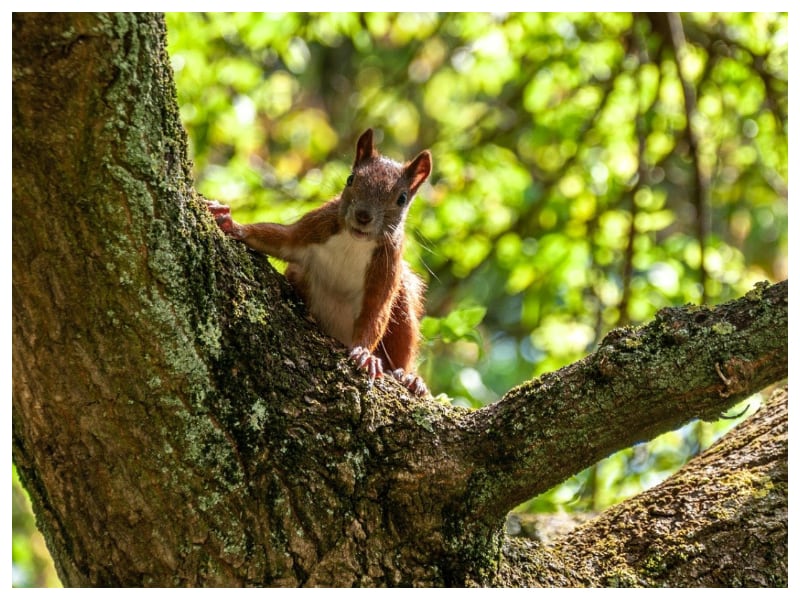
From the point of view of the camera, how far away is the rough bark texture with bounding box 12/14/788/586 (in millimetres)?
2459

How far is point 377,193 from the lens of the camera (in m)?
4.38

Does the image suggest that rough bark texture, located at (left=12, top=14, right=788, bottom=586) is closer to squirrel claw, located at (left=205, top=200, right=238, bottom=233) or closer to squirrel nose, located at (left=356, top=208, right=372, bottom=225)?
squirrel claw, located at (left=205, top=200, right=238, bottom=233)

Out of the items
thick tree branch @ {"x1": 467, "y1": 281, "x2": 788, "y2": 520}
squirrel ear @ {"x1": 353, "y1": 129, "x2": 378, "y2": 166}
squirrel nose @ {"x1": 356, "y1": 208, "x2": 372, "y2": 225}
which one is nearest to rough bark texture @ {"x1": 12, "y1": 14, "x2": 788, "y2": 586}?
thick tree branch @ {"x1": 467, "y1": 281, "x2": 788, "y2": 520}

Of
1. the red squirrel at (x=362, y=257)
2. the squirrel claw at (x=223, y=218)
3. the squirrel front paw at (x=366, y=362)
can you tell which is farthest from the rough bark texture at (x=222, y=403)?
the red squirrel at (x=362, y=257)

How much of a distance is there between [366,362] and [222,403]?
0.81 meters

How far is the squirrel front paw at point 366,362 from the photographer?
3232mm

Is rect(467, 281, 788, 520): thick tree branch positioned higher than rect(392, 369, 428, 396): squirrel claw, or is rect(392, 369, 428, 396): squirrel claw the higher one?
rect(392, 369, 428, 396): squirrel claw

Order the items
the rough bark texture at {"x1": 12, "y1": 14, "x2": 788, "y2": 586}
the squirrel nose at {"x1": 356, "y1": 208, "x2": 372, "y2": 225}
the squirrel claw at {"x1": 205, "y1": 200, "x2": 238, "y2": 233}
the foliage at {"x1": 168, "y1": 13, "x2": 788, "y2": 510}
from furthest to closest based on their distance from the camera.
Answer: the foliage at {"x1": 168, "y1": 13, "x2": 788, "y2": 510}
the squirrel nose at {"x1": 356, "y1": 208, "x2": 372, "y2": 225}
the squirrel claw at {"x1": 205, "y1": 200, "x2": 238, "y2": 233}
the rough bark texture at {"x1": 12, "y1": 14, "x2": 788, "y2": 586}

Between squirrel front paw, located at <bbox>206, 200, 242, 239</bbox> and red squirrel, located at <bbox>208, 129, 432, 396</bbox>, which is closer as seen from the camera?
squirrel front paw, located at <bbox>206, 200, 242, 239</bbox>

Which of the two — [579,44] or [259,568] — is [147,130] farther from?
[579,44]

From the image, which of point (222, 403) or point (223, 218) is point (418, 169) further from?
point (222, 403)

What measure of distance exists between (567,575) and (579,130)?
175 inches

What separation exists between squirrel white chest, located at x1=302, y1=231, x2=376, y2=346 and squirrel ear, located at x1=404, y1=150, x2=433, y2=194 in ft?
1.59

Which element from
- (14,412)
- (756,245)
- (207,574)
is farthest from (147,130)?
(756,245)
